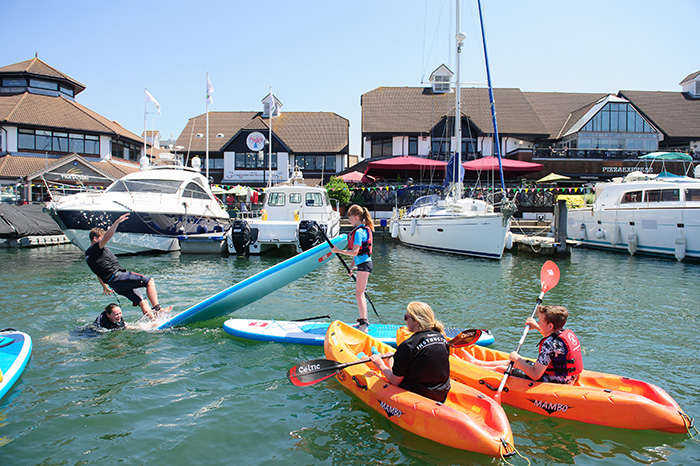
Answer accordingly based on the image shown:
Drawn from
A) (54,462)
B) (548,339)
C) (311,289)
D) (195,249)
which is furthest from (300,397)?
(195,249)

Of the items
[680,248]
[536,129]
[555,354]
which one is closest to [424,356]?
[555,354]

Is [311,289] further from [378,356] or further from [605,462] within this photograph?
[605,462]

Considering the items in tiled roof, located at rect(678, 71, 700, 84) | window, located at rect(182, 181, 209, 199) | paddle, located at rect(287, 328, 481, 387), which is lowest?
paddle, located at rect(287, 328, 481, 387)

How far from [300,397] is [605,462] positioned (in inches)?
123

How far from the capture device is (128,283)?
709 centimetres

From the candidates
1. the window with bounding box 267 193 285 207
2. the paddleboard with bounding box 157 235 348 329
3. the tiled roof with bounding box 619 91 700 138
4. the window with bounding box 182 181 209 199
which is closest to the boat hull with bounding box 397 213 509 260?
the window with bounding box 267 193 285 207

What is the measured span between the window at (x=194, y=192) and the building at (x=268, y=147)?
16.3 meters

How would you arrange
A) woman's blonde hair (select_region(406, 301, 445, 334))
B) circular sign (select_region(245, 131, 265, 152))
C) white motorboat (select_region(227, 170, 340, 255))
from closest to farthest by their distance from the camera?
woman's blonde hair (select_region(406, 301, 445, 334)), white motorboat (select_region(227, 170, 340, 255)), circular sign (select_region(245, 131, 265, 152))

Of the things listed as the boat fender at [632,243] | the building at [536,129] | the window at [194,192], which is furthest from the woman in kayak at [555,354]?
the building at [536,129]

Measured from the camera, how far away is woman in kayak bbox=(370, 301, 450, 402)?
4203 millimetres

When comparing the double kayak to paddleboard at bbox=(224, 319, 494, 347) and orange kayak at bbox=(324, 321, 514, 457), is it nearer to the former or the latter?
orange kayak at bbox=(324, 321, 514, 457)

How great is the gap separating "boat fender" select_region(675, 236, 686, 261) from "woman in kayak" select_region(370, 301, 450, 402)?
1681 centimetres

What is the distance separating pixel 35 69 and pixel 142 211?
28926mm

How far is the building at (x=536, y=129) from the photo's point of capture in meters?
34.2
